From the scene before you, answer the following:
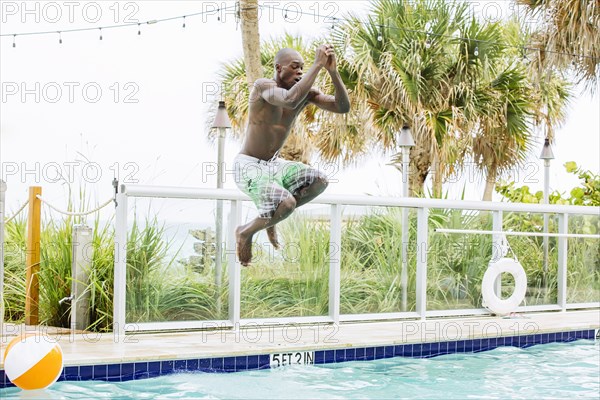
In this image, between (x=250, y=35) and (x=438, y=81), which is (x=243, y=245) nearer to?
(x=250, y=35)

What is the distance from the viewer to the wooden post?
22.5ft

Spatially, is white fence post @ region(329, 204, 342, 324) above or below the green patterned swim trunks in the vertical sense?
below

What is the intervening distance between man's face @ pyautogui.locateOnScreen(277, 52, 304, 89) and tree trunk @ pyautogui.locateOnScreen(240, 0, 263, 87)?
631 cm

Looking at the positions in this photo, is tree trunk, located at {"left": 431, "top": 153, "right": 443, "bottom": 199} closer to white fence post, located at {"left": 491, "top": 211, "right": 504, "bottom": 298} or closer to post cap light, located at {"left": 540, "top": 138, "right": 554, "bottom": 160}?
post cap light, located at {"left": 540, "top": 138, "right": 554, "bottom": 160}

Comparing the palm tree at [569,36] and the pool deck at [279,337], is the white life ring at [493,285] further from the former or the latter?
the palm tree at [569,36]

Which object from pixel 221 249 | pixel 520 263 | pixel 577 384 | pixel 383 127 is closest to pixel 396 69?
pixel 383 127

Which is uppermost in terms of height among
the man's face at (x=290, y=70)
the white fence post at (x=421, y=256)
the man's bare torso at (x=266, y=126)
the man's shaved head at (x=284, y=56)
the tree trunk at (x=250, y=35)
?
the tree trunk at (x=250, y=35)

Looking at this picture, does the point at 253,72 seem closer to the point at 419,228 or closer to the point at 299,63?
the point at 419,228

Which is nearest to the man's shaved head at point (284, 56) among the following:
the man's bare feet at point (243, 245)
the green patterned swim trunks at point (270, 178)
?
the green patterned swim trunks at point (270, 178)

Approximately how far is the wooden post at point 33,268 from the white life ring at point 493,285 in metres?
4.37

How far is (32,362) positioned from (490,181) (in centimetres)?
1315

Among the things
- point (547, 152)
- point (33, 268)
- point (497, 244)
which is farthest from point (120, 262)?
point (547, 152)

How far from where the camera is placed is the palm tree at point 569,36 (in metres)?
A: 11.9

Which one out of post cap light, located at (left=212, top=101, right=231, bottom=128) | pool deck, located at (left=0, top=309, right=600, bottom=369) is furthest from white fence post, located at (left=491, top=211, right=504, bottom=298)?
post cap light, located at (left=212, top=101, right=231, bottom=128)
